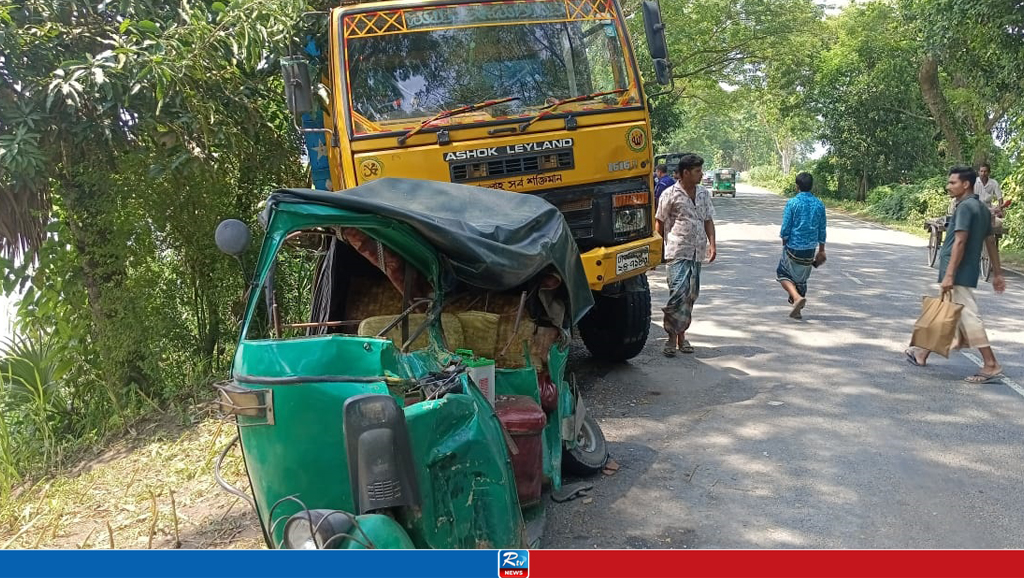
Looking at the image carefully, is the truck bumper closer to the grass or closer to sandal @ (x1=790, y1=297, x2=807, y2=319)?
the grass

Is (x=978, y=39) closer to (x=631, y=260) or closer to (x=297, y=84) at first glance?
(x=631, y=260)

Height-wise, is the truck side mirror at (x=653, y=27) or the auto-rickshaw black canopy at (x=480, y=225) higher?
the truck side mirror at (x=653, y=27)

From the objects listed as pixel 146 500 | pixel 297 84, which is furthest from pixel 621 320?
pixel 146 500

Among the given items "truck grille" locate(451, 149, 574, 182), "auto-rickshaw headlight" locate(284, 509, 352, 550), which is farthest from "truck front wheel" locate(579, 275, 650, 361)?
"auto-rickshaw headlight" locate(284, 509, 352, 550)

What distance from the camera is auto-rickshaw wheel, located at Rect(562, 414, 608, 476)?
480 centimetres

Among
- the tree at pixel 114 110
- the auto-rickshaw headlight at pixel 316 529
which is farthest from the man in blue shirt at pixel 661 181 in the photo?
the auto-rickshaw headlight at pixel 316 529

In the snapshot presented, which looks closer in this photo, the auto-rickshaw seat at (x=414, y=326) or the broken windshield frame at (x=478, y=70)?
the auto-rickshaw seat at (x=414, y=326)

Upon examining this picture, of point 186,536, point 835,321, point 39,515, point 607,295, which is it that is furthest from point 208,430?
point 835,321

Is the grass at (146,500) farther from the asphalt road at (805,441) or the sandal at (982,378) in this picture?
the sandal at (982,378)

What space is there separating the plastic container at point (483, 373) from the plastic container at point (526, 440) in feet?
0.25

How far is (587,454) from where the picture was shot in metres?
4.94

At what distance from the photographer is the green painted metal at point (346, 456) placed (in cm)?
288
